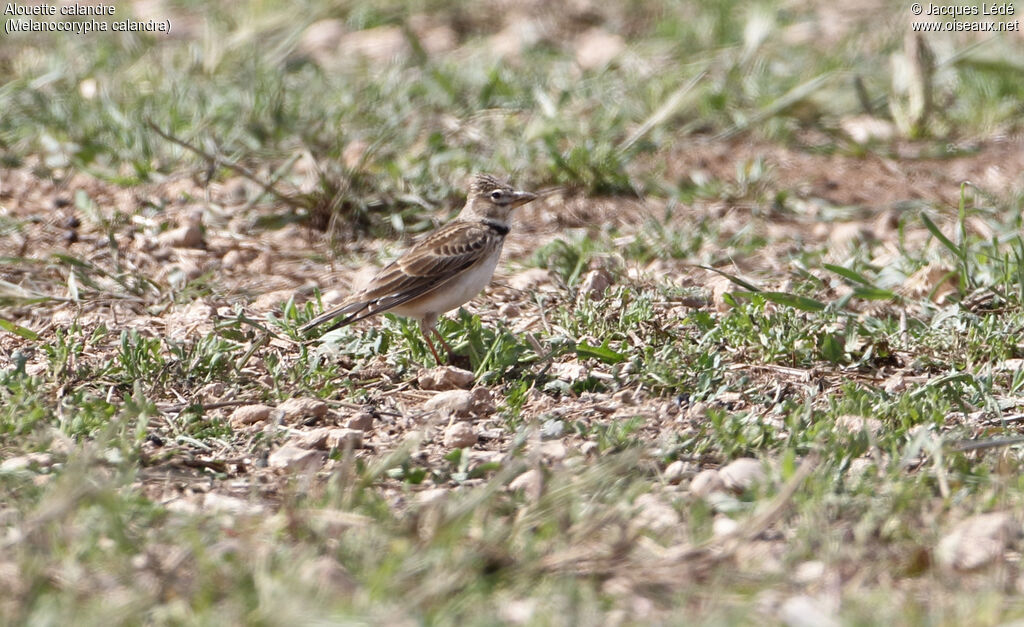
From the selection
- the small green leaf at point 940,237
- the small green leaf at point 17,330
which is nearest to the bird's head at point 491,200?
the small green leaf at point 940,237

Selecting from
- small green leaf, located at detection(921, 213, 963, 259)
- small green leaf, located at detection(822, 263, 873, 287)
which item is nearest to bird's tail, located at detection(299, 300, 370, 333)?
small green leaf, located at detection(822, 263, 873, 287)

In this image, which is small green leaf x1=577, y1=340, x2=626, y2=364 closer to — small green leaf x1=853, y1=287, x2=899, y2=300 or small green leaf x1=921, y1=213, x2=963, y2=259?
small green leaf x1=853, y1=287, x2=899, y2=300

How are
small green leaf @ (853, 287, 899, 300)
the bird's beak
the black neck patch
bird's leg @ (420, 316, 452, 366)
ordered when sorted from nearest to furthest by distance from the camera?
bird's leg @ (420, 316, 452, 366), small green leaf @ (853, 287, 899, 300), the black neck patch, the bird's beak

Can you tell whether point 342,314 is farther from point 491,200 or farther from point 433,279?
point 491,200

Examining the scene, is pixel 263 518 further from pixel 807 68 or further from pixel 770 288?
pixel 807 68

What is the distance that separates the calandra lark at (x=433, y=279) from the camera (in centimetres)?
570

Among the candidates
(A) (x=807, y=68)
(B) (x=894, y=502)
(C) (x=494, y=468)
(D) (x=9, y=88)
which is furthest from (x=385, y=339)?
(A) (x=807, y=68)

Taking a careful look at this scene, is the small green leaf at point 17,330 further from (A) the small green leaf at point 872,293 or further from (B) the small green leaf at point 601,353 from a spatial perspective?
(A) the small green leaf at point 872,293

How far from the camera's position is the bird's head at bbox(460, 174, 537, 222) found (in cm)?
646

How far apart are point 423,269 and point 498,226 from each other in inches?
26.2

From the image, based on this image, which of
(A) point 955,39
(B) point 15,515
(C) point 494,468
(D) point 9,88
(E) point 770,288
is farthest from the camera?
(A) point 955,39

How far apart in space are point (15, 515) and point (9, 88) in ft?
15.9

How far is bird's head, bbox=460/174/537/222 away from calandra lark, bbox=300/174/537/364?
0.06 meters

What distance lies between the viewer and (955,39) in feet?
31.5
